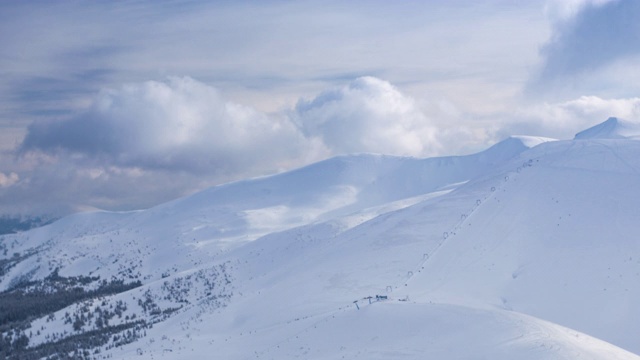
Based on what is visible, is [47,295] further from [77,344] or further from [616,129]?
[616,129]

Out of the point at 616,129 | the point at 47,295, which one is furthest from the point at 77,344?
the point at 616,129

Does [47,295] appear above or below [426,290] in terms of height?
above

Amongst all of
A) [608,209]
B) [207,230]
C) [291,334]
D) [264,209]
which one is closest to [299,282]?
[291,334]

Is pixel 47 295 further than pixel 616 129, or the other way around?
pixel 616 129

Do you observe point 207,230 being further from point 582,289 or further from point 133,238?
point 582,289

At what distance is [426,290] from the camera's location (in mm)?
62750

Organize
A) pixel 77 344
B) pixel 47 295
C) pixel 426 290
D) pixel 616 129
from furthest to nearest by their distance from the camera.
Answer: pixel 616 129, pixel 47 295, pixel 77 344, pixel 426 290

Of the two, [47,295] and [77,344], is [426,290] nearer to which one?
[77,344]

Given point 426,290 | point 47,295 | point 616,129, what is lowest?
point 426,290

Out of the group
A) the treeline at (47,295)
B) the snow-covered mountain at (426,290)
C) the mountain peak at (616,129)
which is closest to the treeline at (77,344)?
the snow-covered mountain at (426,290)

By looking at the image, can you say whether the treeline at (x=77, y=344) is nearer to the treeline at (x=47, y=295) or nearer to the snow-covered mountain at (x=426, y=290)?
the snow-covered mountain at (x=426, y=290)

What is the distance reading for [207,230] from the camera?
16850 cm

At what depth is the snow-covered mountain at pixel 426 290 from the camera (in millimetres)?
46750

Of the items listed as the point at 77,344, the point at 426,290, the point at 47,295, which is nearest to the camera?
the point at 426,290
